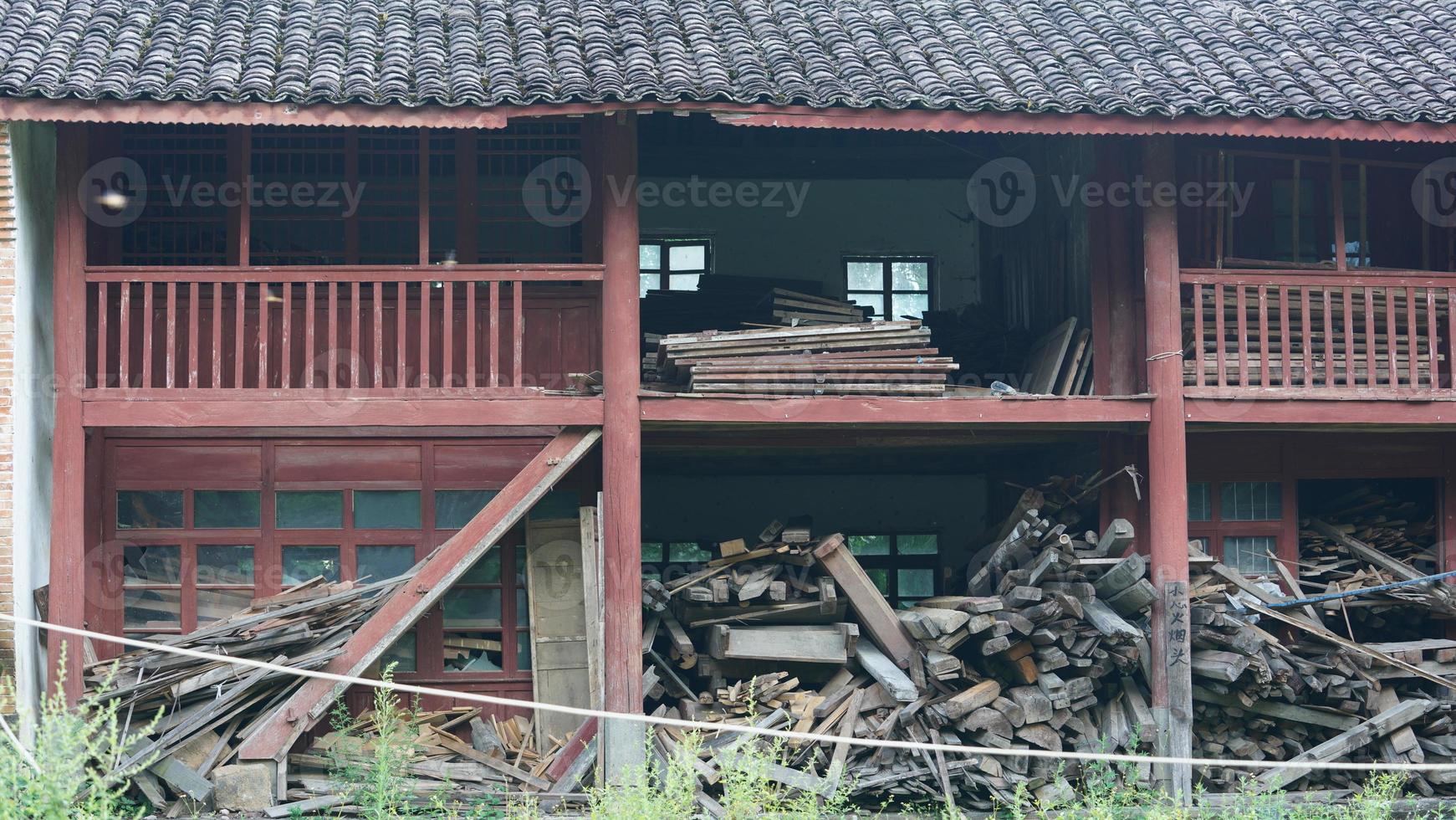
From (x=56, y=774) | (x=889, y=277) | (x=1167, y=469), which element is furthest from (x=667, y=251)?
(x=56, y=774)

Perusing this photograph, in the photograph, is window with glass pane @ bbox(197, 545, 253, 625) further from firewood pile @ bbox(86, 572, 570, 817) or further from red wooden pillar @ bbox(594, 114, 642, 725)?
red wooden pillar @ bbox(594, 114, 642, 725)

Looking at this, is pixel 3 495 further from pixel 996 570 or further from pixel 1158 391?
pixel 1158 391

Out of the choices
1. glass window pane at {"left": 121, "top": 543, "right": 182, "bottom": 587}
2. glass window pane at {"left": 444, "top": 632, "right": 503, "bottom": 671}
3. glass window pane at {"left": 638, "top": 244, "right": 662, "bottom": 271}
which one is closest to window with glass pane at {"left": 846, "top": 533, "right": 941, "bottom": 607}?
glass window pane at {"left": 638, "top": 244, "right": 662, "bottom": 271}

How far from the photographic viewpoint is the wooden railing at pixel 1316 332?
11.6 metres

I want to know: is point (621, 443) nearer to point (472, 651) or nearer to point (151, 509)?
point (472, 651)

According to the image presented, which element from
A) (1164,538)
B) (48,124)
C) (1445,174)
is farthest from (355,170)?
(1445,174)

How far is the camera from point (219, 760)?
411 inches

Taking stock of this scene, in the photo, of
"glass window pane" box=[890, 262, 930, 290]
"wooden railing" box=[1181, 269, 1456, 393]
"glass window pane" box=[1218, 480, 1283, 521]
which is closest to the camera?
"wooden railing" box=[1181, 269, 1456, 393]

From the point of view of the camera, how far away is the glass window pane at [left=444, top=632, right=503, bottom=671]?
1269 cm

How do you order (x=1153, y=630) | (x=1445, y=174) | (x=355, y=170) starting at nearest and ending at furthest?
(x=1153, y=630)
(x=355, y=170)
(x=1445, y=174)

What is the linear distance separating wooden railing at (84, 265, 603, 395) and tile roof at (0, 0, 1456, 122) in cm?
150

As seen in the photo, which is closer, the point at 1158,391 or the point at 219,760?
the point at 219,760

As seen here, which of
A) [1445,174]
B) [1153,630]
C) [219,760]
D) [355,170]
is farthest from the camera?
[1445,174]

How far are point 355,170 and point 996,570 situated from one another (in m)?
6.47
